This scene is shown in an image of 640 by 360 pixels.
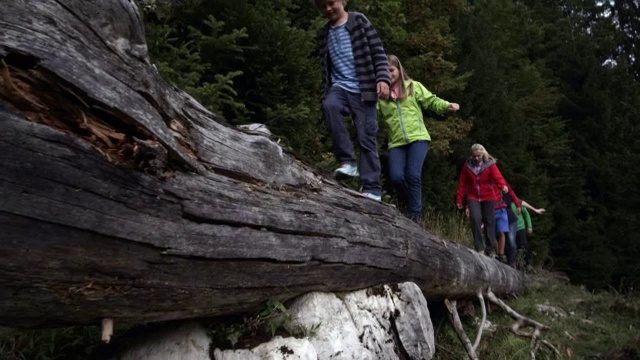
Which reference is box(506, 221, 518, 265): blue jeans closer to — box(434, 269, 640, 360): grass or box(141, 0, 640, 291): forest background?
box(434, 269, 640, 360): grass

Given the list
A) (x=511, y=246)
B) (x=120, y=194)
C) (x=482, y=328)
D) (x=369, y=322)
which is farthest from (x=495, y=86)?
(x=120, y=194)

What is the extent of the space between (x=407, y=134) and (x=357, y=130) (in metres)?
1.07

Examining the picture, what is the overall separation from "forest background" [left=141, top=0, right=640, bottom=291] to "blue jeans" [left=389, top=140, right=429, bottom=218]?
101cm

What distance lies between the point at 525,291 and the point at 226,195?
7577mm

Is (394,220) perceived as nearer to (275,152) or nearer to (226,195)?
(275,152)

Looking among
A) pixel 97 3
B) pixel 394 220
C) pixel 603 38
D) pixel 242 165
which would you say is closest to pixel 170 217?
pixel 242 165

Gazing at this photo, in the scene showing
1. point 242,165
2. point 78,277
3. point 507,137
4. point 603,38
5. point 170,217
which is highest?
point 603,38

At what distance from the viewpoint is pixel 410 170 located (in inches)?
226

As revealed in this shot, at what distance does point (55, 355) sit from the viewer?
10.7 feet

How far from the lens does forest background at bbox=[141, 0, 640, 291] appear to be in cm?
718

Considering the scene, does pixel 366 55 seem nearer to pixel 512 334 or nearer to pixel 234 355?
pixel 234 355

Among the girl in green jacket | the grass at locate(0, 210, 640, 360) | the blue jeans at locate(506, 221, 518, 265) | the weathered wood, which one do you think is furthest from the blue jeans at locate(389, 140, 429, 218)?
the blue jeans at locate(506, 221, 518, 265)

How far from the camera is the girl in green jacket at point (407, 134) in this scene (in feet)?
18.8

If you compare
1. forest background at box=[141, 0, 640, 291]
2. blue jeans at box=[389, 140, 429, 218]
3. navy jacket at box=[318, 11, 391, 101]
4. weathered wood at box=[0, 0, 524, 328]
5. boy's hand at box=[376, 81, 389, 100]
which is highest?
forest background at box=[141, 0, 640, 291]
